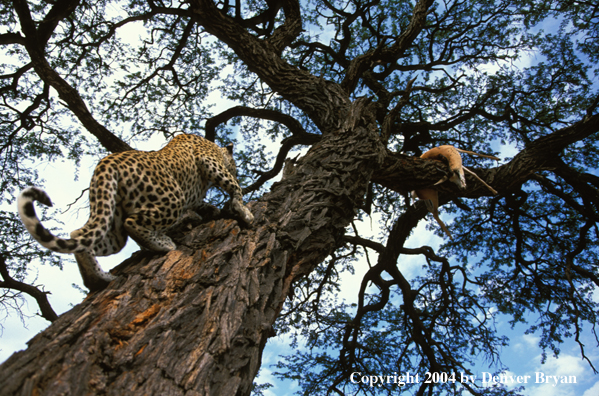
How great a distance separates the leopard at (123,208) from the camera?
2082mm

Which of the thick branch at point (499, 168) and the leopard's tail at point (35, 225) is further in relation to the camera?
the thick branch at point (499, 168)

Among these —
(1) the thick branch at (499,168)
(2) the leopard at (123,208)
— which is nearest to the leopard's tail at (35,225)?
(2) the leopard at (123,208)

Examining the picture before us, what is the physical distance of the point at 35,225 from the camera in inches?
75.7

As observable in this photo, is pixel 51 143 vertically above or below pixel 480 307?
above

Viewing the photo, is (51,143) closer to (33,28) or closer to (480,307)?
(33,28)

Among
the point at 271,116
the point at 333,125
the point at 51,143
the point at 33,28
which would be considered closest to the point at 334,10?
the point at 271,116

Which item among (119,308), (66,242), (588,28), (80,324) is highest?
(588,28)

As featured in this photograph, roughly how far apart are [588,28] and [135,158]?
9.57 meters

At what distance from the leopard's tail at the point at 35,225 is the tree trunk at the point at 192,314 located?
41cm

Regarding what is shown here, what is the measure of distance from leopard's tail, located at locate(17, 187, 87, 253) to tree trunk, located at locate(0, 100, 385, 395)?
1.35 feet

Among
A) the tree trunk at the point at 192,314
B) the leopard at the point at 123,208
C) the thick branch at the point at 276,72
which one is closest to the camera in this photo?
the tree trunk at the point at 192,314

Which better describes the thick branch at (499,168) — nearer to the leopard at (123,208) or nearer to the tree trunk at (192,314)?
the tree trunk at (192,314)

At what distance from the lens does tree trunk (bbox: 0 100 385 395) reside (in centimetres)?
166

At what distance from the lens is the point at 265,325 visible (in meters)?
2.36
